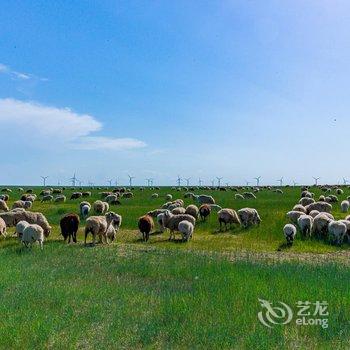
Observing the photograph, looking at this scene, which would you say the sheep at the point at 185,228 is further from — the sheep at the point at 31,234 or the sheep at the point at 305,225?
the sheep at the point at 31,234

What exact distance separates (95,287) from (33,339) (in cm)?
370

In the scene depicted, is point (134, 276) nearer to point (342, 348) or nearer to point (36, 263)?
point (36, 263)

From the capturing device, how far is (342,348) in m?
6.83

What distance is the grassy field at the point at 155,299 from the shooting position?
728 cm

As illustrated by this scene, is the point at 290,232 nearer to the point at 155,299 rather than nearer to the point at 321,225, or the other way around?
the point at 321,225

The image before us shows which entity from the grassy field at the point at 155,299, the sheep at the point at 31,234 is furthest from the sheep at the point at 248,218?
the sheep at the point at 31,234

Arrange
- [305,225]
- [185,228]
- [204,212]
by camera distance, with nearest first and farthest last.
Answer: [185,228]
[305,225]
[204,212]

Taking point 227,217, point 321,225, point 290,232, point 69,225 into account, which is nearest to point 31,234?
point 69,225

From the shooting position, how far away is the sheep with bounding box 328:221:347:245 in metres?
20.2

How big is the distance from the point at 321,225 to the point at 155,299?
14.7 meters

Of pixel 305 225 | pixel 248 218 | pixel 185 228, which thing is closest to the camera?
pixel 185 228

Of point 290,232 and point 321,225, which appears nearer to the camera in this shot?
point 290,232

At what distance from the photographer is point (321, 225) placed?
22.0 metres

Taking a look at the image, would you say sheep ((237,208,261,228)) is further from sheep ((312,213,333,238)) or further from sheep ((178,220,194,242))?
sheep ((178,220,194,242))
